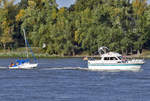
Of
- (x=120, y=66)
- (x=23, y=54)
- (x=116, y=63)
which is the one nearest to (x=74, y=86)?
(x=116, y=63)

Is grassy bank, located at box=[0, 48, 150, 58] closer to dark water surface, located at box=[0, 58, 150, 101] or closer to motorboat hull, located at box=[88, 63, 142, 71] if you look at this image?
motorboat hull, located at box=[88, 63, 142, 71]

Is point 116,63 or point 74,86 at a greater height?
point 116,63

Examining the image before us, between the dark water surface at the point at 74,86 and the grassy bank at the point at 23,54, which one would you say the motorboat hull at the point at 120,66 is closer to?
the dark water surface at the point at 74,86

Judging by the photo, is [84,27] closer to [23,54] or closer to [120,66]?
[23,54]

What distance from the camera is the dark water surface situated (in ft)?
212

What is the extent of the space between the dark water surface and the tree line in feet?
214

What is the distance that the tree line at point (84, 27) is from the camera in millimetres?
168875

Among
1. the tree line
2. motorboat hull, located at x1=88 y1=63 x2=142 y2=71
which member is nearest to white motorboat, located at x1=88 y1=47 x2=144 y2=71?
motorboat hull, located at x1=88 y1=63 x2=142 y2=71

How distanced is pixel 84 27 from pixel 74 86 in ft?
318

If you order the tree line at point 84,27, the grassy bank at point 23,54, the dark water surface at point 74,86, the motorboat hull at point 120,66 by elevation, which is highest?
the tree line at point 84,27

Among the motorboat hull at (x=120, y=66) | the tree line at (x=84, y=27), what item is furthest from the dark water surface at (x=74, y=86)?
the tree line at (x=84, y=27)

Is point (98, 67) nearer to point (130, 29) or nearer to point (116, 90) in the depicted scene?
point (116, 90)

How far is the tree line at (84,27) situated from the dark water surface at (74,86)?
6532cm

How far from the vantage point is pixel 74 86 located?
76.0m
